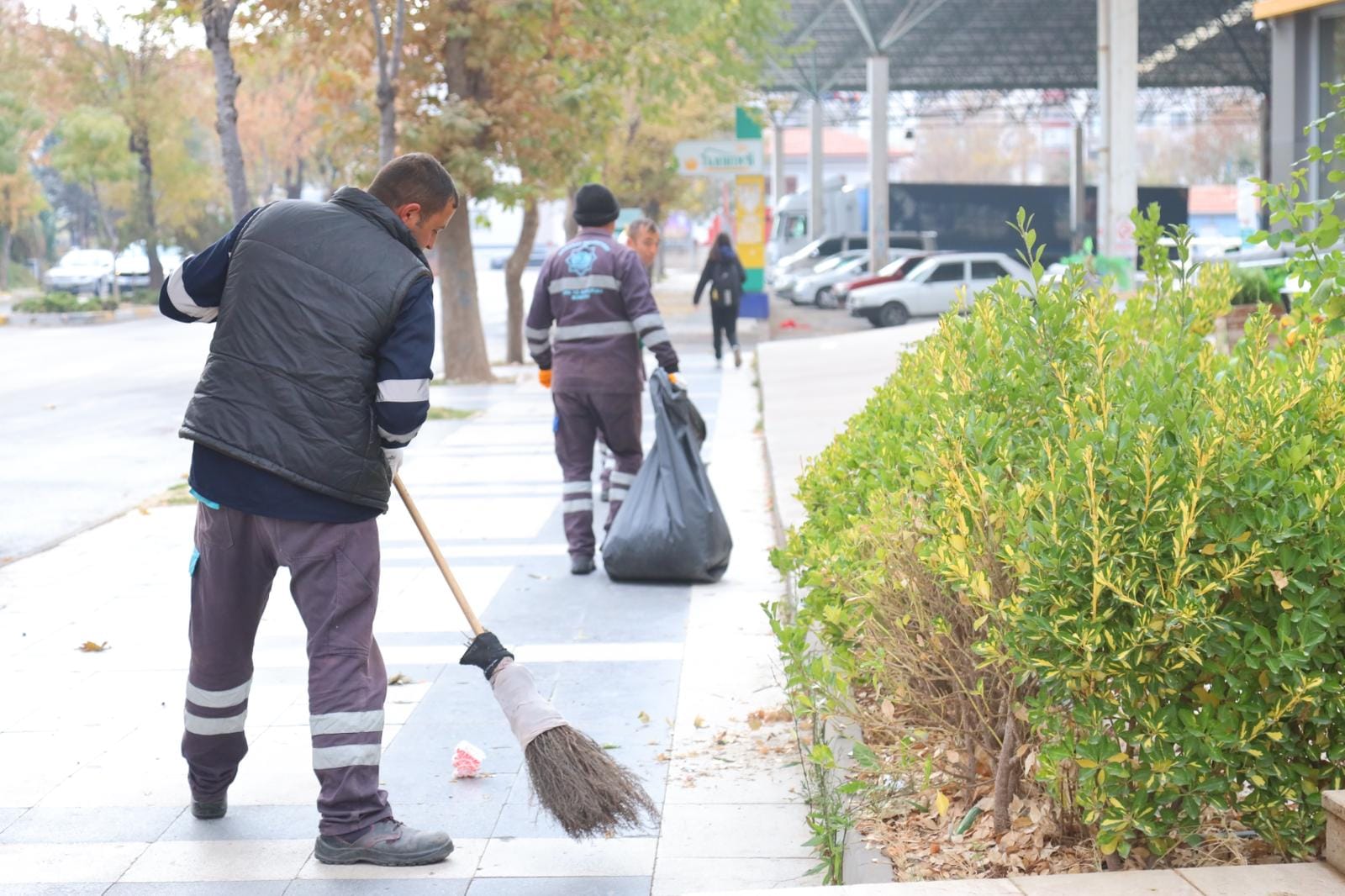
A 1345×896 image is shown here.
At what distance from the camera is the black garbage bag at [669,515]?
7.64m

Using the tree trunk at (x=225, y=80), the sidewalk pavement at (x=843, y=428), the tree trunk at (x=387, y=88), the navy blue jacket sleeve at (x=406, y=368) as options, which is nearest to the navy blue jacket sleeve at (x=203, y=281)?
the navy blue jacket sleeve at (x=406, y=368)

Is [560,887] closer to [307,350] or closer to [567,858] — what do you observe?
[567,858]

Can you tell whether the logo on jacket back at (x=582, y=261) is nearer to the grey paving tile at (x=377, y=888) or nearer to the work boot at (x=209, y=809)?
the work boot at (x=209, y=809)

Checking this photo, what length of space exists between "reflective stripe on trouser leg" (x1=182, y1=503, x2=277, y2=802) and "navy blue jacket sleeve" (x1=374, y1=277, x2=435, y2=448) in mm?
443

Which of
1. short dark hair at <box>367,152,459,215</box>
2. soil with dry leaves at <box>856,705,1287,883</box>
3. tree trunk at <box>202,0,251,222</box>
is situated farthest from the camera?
tree trunk at <box>202,0,251,222</box>

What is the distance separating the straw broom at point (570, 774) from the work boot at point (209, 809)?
2.95 ft

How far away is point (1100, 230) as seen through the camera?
2677cm

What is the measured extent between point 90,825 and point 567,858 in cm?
143

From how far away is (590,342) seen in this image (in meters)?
7.88

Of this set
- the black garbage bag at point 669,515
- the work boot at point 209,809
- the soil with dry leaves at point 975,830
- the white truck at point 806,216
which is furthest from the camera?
the white truck at point 806,216

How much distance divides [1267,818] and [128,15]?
11852 mm

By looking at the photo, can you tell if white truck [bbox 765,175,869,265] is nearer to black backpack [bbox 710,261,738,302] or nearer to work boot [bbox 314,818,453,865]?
black backpack [bbox 710,261,738,302]

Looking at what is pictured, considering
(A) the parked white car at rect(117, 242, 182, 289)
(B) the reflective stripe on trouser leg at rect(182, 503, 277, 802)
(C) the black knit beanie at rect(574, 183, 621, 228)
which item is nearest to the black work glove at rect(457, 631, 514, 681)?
(B) the reflective stripe on trouser leg at rect(182, 503, 277, 802)

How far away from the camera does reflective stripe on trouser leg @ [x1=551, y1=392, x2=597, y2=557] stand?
7.99 metres
